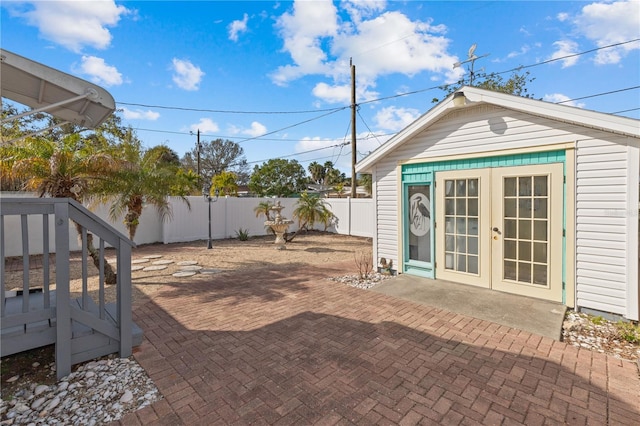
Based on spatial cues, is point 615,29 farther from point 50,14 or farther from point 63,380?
point 63,380

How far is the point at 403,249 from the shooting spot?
20.6 ft

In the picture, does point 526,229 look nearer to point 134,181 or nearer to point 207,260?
point 134,181

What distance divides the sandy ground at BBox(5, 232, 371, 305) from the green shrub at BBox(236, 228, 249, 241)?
0.25 m

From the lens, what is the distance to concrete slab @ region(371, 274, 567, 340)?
3915 mm

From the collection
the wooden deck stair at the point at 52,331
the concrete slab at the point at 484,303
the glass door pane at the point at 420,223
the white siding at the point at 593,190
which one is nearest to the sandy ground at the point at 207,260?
the glass door pane at the point at 420,223

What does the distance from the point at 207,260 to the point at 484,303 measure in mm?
6859

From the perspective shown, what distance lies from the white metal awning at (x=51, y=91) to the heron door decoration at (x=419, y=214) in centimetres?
517

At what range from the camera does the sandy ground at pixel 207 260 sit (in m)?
6.15

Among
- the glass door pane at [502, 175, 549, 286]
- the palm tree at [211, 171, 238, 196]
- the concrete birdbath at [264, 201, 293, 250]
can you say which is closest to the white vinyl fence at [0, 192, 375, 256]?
the concrete birdbath at [264, 201, 293, 250]

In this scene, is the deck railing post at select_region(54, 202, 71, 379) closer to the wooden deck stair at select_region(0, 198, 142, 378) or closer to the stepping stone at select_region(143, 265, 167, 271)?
the wooden deck stair at select_region(0, 198, 142, 378)

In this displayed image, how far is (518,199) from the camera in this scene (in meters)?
4.80

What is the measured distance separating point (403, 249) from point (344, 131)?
11.2 meters

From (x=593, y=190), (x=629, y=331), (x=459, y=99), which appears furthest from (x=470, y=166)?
(x=629, y=331)

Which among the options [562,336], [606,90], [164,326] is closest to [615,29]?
[606,90]
